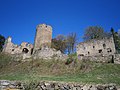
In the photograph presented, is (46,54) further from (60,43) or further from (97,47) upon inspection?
(60,43)

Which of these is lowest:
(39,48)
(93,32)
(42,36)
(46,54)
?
(46,54)

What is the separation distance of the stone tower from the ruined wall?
25.4 ft

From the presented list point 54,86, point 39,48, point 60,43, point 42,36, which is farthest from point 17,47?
point 54,86

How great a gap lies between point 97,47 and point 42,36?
13011 mm

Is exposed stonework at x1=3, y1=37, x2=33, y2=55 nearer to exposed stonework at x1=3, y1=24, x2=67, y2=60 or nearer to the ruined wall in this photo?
exposed stonework at x1=3, y1=24, x2=67, y2=60

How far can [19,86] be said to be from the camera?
1003cm

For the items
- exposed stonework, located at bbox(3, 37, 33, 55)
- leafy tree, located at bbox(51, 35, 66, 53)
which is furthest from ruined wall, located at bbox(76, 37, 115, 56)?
exposed stonework, located at bbox(3, 37, 33, 55)

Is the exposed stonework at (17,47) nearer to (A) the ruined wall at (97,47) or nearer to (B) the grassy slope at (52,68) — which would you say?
(A) the ruined wall at (97,47)

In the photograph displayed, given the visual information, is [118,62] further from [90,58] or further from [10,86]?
[10,86]

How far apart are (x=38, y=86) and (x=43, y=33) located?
2428 centimetres

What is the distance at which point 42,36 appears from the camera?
1305 inches

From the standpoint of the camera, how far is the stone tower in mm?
32575

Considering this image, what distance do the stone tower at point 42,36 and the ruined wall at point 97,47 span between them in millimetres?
7732

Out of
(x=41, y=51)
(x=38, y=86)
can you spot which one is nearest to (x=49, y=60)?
(x=41, y=51)
